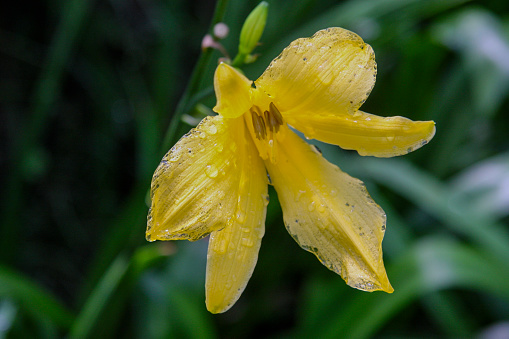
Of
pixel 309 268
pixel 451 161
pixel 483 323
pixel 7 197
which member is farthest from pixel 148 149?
pixel 483 323

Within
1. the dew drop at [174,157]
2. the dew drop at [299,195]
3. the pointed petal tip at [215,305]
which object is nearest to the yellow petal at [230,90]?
the dew drop at [174,157]

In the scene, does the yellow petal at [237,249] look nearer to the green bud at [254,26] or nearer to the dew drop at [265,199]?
the dew drop at [265,199]

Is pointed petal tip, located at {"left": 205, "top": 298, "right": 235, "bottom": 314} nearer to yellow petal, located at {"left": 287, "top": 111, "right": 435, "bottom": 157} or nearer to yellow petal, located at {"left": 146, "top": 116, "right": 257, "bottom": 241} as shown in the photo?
yellow petal, located at {"left": 146, "top": 116, "right": 257, "bottom": 241}

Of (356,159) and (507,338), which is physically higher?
(356,159)

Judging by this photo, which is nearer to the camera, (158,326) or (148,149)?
(158,326)

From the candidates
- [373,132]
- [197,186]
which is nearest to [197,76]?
[197,186]

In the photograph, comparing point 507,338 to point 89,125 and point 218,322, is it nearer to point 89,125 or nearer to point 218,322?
point 218,322

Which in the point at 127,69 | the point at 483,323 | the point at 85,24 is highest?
the point at 85,24

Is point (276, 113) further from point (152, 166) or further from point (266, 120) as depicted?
point (152, 166)
